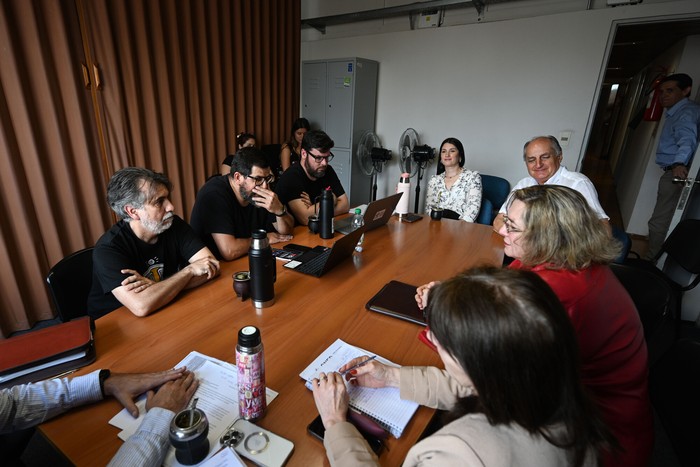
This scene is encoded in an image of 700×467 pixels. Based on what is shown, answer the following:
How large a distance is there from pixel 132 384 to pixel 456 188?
2901 mm

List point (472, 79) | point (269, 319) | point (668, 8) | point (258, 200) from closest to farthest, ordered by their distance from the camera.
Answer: point (269, 319) < point (258, 200) < point (668, 8) < point (472, 79)

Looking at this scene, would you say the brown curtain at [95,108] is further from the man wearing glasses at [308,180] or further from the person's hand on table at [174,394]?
the person's hand on table at [174,394]

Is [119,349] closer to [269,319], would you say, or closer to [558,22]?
[269,319]

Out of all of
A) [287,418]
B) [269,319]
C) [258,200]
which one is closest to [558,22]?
[258,200]

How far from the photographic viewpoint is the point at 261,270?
1247mm

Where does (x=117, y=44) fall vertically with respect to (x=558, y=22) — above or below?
below

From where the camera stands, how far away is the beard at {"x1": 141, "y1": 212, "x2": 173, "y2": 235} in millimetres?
1523

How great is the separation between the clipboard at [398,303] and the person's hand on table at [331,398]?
0.46 meters

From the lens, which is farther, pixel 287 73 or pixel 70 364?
pixel 287 73

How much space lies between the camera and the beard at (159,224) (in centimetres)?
152

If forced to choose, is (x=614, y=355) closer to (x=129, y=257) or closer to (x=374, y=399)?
(x=374, y=399)

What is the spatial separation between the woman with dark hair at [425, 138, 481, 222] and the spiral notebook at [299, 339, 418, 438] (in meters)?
2.29

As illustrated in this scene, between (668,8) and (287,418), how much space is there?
471 centimetres

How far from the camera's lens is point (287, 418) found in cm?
84
